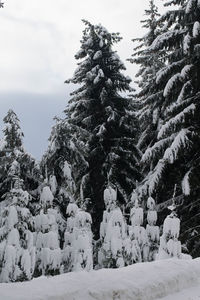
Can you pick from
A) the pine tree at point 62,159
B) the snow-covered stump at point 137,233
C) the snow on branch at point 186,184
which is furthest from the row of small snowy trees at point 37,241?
the snow on branch at point 186,184

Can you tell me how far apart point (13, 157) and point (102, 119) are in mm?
7243

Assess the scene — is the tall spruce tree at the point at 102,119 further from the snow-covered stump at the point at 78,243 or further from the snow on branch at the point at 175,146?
the snow on branch at the point at 175,146

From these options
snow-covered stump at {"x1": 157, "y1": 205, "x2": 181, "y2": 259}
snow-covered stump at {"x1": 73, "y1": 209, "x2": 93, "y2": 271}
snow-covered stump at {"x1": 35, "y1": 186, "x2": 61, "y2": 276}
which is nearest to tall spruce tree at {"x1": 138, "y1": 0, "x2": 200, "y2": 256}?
snow-covered stump at {"x1": 157, "y1": 205, "x2": 181, "y2": 259}

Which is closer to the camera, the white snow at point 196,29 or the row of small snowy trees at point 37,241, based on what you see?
the row of small snowy trees at point 37,241

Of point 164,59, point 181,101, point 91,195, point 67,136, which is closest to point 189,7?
point 164,59

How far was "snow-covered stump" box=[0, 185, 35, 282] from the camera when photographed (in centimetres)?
1230

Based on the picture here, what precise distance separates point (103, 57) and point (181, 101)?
872 centimetres

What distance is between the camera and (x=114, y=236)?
565 inches

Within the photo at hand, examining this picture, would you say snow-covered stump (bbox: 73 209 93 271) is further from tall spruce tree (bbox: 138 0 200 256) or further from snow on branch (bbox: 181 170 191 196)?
snow on branch (bbox: 181 170 191 196)

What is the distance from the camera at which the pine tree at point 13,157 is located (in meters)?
14.4

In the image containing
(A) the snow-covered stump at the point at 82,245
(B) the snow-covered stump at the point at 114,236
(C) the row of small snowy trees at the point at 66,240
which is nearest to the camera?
(C) the row of small snowy trees at the point at 66,240

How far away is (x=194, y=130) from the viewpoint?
13.6 metres

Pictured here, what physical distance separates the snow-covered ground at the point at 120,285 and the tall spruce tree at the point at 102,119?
405 inches

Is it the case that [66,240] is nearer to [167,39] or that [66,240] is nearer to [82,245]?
[82,245]
